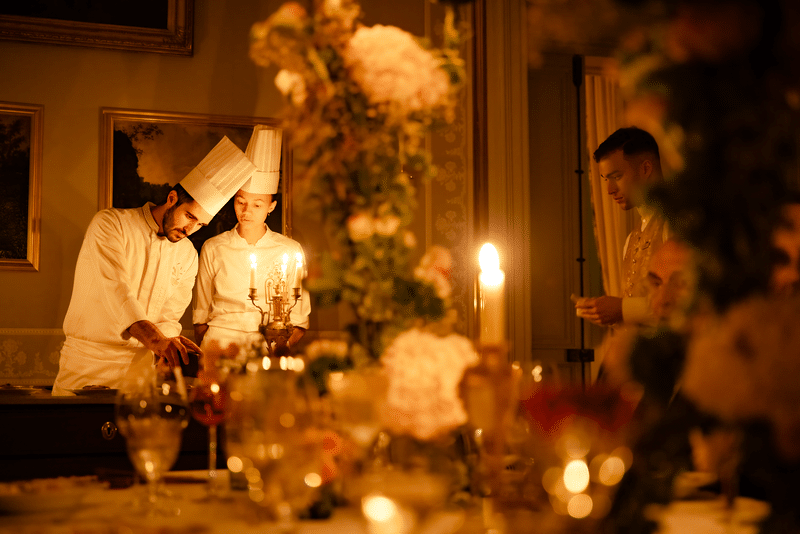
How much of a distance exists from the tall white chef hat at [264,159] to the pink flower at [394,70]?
261cm

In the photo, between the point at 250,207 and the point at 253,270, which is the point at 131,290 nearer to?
the point at 253,270

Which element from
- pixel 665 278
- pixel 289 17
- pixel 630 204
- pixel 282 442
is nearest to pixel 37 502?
pixel 282 442

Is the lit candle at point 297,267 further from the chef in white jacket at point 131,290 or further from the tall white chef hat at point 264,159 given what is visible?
the chef in white jacket at point 131,290

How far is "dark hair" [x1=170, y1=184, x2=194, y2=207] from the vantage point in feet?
12.1

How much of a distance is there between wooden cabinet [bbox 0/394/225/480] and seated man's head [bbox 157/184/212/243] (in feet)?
3.25

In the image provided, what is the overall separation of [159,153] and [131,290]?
72cm

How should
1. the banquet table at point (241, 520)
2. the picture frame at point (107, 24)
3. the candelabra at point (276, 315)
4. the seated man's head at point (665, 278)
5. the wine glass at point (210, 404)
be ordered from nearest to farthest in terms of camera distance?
the banquet table at point (241, 520)
the wine glass at point (210, 404)
the seated man's head at point (665, 278)
the candelabra at point (276, 315)
the picture frame at point (107, 24)

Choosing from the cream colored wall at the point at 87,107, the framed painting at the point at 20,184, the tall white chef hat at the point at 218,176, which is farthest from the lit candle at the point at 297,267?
the framed painting at the point at 20,184

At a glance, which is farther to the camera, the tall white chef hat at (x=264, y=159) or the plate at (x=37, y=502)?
the tall white chef hat at (x=264, y=159)

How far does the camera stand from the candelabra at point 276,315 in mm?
3451

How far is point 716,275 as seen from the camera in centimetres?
69

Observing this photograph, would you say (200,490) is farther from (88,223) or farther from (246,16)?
(246,16)

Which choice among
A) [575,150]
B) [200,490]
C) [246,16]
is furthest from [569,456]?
[575,150]

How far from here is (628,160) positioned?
2789mm
